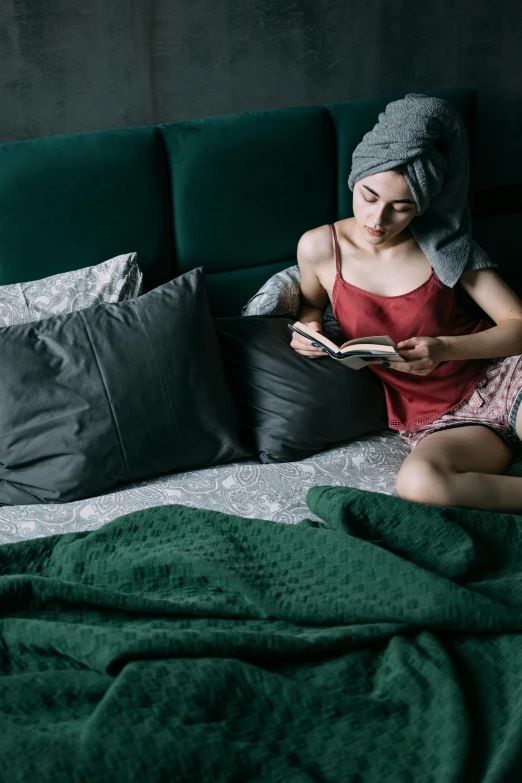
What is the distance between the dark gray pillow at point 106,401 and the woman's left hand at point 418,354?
0.46 metres

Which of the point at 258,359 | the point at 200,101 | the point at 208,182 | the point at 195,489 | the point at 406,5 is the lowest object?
the point at 195,489

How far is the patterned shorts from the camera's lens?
2.02 meters

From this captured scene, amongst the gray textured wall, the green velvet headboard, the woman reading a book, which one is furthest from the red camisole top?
the gray textured wall

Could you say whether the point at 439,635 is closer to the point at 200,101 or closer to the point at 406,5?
the point at 200,101

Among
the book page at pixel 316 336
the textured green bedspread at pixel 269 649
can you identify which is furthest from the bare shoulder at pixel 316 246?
the textured green bedspread at pixel 269 649

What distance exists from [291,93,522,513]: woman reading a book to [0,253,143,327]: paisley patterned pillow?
47 cm

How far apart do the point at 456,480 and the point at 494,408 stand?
37 centimetres

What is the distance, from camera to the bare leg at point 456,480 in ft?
5.74

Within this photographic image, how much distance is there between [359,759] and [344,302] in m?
1.27

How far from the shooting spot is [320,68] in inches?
98.9

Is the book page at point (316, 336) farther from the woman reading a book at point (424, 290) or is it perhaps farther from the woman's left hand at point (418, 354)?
the woman's left hand at point (418, 354)

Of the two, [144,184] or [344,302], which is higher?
[144,184]

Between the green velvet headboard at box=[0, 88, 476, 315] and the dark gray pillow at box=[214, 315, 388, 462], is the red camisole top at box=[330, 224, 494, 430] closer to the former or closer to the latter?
the dark gray pillow at box=[214, 315, 388, 462]

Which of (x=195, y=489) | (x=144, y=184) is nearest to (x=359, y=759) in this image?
(x=195, y=489)
